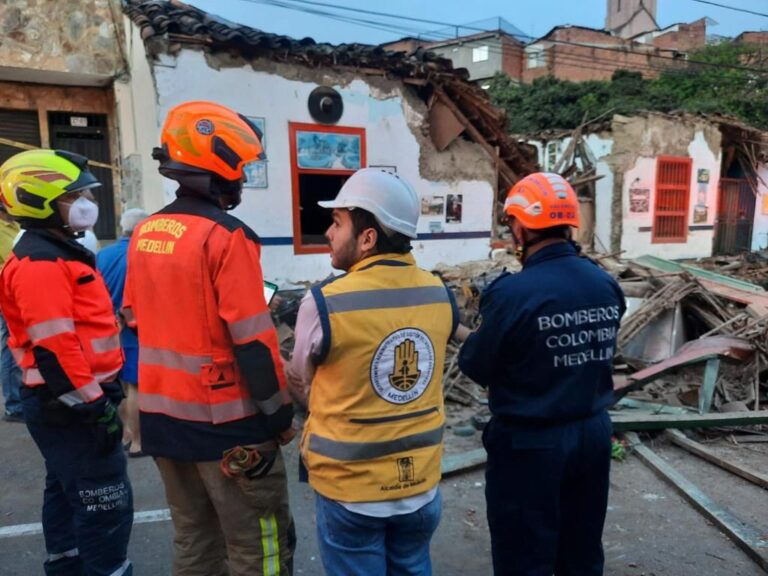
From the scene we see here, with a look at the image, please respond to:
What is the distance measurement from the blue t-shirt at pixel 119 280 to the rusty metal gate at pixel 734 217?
18889mm

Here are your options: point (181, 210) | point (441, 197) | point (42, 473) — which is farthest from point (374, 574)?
point (441, 197)

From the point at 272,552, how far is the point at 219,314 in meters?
0.91

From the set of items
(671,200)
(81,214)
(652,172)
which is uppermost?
(652,172)

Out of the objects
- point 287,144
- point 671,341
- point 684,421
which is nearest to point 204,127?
point 684,421

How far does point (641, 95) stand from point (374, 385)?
964 inches

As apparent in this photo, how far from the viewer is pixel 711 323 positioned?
666 centimetres

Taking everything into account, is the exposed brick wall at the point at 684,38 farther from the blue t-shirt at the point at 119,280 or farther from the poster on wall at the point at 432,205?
the blue t-shirt at the point at 119,280

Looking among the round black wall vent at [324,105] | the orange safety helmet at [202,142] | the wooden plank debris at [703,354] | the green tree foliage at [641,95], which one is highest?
the green tree foliage at [641,95]

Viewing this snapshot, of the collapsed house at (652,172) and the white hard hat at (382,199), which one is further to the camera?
the collapsed house at (652,172)

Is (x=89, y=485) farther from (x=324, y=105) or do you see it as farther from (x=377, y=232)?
(x=324, y=105)

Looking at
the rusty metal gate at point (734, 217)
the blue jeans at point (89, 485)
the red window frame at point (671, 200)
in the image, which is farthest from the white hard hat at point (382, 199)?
the rusty metal gate at point (734, 217)

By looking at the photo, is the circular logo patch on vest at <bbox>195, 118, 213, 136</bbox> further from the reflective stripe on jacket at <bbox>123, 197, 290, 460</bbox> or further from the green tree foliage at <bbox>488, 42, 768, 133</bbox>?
the green tree foliage at <bbox>488, 42, 768, 133</bbox>

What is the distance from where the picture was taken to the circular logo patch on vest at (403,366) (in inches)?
68.1

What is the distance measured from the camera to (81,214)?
243cm
